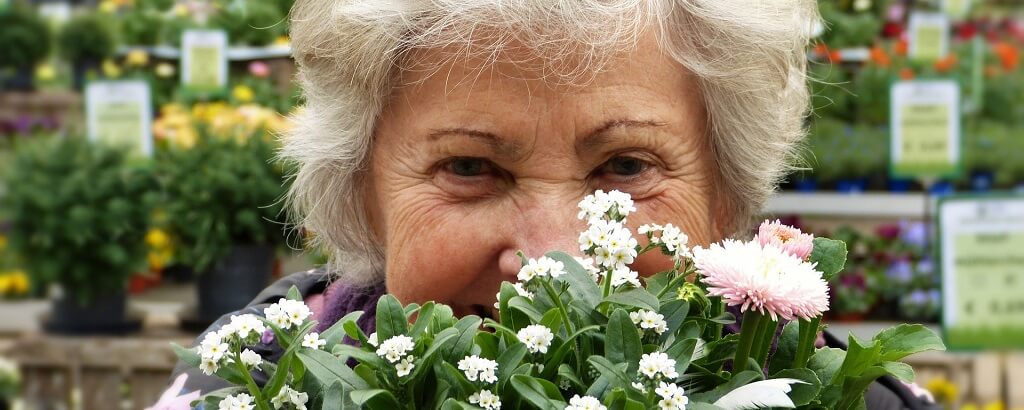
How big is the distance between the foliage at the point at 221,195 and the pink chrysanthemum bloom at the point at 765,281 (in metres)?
2.55

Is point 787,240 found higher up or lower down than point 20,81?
lower down

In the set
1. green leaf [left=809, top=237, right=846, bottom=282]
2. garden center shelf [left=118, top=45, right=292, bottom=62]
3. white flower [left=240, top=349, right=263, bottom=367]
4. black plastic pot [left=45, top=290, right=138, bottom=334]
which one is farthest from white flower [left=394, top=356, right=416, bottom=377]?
garden center shelf [left=118, top=45, right=292, bottom=62]

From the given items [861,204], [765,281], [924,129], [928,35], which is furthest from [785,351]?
[928,35]

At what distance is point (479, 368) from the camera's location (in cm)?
75

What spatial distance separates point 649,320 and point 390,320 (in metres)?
0.19

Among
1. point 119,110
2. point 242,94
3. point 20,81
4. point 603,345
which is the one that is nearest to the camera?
point 603,345

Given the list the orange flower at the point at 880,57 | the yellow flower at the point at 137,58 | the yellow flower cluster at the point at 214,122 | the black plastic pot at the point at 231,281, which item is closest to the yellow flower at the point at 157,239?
the black plastic pot at the point at 231,281

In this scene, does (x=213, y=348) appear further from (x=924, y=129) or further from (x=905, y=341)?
(x=924, y=129)

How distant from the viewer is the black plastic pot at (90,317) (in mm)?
3285

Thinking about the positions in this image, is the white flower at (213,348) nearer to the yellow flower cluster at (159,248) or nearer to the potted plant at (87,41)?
the yellow flower cluster at (159,248)

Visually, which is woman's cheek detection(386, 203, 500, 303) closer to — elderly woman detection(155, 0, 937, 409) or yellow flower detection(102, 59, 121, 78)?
elderly woman detection(155, 0, 937, 409)

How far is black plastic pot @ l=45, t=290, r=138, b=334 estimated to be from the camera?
129 inches

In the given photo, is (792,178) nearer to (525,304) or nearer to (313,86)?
(313,86)

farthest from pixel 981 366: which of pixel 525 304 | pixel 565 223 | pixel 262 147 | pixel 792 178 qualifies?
pixel 525 304
